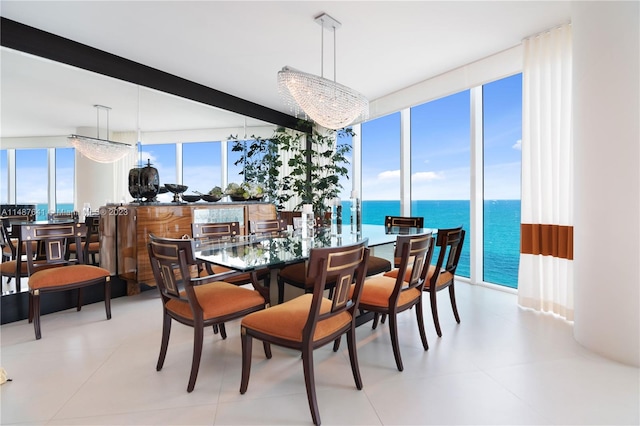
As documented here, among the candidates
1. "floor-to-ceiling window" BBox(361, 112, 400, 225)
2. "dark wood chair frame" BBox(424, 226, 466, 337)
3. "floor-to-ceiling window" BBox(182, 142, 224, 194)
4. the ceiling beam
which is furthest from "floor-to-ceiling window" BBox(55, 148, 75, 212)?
"floor-to-ceiling window" BBox(361, 112, 400, 225)

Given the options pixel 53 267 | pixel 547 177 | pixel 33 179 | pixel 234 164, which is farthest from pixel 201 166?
pixel 547 177

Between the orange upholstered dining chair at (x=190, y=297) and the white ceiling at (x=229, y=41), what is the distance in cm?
219

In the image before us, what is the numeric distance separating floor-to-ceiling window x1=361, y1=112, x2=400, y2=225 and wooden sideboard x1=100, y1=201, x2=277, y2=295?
127 inches

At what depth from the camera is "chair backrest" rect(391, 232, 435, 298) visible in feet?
6.30

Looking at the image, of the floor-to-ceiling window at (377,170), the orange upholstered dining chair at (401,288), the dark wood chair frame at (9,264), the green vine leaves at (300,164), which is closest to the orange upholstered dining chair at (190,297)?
the orange upholstered dining chair at (401,288)

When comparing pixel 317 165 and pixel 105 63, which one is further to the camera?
pixel 317 165

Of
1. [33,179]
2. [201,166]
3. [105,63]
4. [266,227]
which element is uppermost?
[105,63]

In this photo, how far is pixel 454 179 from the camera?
19.9ft

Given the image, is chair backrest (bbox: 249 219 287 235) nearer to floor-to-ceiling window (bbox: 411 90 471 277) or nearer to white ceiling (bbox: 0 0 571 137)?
white ceiling (bbox: 0 0 571 137)

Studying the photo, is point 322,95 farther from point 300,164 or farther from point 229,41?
point 300,164

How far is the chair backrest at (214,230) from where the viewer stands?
2945mm

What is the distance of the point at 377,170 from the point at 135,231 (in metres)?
4.20

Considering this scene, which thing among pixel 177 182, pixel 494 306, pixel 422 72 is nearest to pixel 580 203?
pixel 494 306

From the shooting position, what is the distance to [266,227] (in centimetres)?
338
